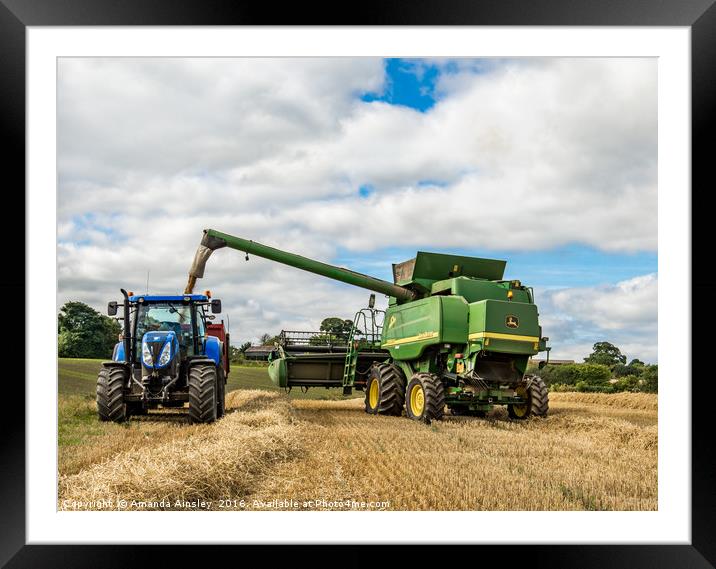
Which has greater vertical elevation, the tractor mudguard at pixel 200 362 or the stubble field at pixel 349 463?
the tractor mudguard at pixel 200 362

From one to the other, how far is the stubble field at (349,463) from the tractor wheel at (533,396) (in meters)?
0.50

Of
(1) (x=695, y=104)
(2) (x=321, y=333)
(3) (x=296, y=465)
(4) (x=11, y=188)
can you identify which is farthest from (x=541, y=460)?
(2) (x=321, y=333)

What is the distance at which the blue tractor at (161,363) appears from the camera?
36.7 feet

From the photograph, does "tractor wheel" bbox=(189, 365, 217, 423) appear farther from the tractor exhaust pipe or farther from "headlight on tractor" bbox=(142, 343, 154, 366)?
the tractor exhaust pipe

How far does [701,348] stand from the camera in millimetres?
5484

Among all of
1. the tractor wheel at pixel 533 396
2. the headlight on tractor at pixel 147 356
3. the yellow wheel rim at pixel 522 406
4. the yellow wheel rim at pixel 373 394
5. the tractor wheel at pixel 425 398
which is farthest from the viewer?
the yellow wheel rim at pixel 373 394

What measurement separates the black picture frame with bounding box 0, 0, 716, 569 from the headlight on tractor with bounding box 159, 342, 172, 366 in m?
5.94

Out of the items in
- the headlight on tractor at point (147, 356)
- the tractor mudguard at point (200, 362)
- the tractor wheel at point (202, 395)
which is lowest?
the tractor wheel at point (202, 395)

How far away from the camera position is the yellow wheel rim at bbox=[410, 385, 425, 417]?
42.3 ft

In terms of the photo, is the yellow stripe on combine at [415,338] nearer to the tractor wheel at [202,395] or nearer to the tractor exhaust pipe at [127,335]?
the tractor wheel at [202,395]
